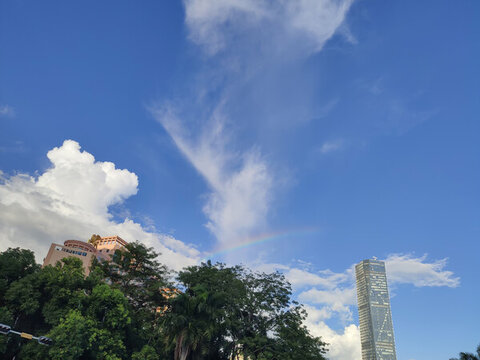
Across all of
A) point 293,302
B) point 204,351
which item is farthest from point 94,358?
point 293,302

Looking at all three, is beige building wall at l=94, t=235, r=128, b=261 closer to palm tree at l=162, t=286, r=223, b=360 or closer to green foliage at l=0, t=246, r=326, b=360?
green foliage at l=0, t=246, r=326, b=360

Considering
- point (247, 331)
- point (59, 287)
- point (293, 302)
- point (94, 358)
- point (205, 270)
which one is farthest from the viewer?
point (205, 270)

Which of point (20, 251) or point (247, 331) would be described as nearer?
point (20, 251)

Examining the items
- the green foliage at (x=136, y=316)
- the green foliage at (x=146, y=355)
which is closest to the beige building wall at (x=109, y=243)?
the green foliage at (x=136, y=316)

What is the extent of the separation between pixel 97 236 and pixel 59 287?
393ft

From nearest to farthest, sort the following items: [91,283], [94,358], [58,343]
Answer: [58,343], [94,358], [91,283]

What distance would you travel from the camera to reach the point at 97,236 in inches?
5571

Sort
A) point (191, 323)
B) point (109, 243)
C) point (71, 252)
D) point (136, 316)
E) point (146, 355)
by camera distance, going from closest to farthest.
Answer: point (191, 323), point (146, 355), point (136, 316), point (71, 252), point (109, 243)

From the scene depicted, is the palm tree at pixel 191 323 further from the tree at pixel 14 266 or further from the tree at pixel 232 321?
the tree at pixel 14 266

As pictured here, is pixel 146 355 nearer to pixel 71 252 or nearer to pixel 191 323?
pixel 191 323

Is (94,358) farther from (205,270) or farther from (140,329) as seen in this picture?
(205,270)

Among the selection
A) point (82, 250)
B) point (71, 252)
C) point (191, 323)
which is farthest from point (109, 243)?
point (191, 323)

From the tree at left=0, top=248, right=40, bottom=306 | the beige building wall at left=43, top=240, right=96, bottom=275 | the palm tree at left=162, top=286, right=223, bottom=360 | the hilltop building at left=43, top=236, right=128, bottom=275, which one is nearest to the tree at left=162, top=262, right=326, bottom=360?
the palm tree at left=162, top=286, right=223, bottom=360

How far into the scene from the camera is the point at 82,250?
4311 inches
